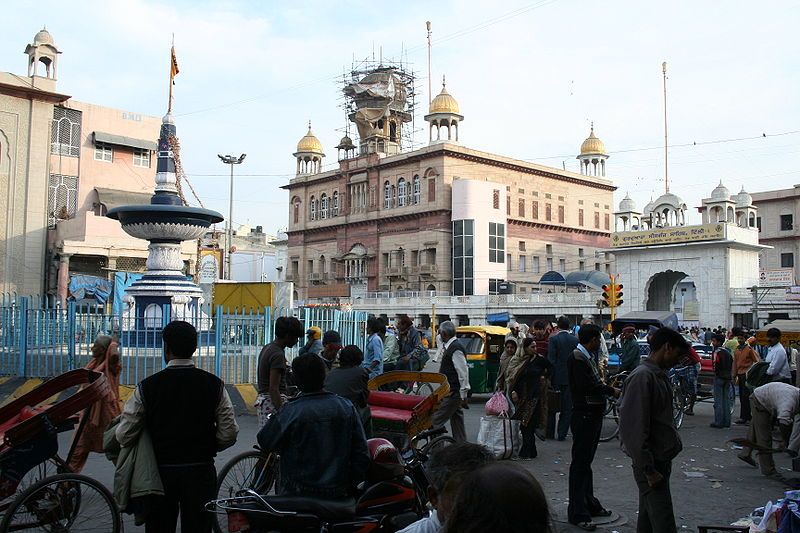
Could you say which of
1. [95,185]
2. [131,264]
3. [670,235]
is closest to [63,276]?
[131,264]

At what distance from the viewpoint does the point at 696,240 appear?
40.6 m

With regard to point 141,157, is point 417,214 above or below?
below

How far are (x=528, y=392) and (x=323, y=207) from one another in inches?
2239

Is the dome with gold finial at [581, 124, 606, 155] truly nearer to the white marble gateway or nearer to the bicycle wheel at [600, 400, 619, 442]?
the white marble gateway

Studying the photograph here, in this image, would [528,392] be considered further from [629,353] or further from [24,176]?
[24,176]

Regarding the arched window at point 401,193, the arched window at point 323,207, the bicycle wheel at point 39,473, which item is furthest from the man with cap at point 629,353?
the arched window at point 323,207

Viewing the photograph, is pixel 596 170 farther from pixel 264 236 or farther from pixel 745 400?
pixel 745 400

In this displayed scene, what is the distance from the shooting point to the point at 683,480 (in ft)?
26.9

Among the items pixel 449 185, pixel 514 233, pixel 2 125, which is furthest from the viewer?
pixel 514 233

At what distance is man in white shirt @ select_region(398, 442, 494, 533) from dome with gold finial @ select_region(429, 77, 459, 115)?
181 ft

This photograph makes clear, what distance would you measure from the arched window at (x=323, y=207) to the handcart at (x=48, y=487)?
60028 millimetres

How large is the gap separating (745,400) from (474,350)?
5.28 m

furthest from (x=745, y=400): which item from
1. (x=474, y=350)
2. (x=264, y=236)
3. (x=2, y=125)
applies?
(x=264, y=236)

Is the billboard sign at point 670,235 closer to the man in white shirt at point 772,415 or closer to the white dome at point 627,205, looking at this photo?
the white dome at point 627,205
